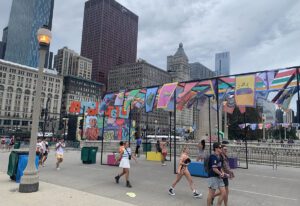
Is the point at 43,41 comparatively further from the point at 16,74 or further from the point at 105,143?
the point at 16,74

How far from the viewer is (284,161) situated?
64.5ft

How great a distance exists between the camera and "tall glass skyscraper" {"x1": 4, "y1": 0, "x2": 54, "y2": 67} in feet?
500

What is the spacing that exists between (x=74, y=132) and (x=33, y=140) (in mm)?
45060

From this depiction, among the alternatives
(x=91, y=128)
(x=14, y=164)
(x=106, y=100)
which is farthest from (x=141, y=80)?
(x=14, y=164)

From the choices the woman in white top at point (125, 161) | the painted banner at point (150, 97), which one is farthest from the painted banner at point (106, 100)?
the woman in white top at point (125, 161)

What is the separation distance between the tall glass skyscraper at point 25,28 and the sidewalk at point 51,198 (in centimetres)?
15157

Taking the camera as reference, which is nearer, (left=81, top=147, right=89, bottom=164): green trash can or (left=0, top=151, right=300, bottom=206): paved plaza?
(left=0, top=151, right=300, bottom=206): paved plaza

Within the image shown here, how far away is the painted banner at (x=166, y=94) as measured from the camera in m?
15.0

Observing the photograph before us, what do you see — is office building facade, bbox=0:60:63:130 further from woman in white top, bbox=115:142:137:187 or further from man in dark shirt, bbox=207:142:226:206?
man in dark shirt, bbox=207:142:226:206

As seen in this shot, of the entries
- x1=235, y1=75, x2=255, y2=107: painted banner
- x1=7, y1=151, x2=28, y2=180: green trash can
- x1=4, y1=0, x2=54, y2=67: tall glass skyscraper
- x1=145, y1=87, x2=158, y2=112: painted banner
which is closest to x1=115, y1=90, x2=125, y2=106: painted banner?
x1=145, y1=87, x2=158, y2=112: painted banner

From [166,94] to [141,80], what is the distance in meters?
103

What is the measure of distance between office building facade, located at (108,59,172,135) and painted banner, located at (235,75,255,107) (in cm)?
9865

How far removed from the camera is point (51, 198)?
8.03m

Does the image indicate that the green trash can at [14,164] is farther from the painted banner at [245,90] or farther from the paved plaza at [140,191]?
the painted banner at [245,90]
